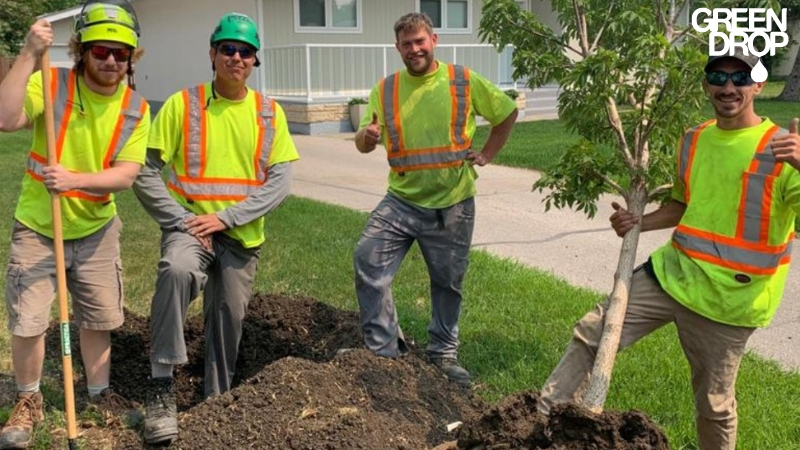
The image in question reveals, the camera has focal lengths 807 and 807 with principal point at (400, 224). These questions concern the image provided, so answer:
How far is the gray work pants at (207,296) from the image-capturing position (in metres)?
4.09

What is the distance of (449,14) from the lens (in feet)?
74.1

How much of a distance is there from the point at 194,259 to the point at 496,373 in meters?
1.98

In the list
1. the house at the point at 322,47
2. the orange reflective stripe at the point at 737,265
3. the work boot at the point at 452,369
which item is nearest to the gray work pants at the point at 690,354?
the orange reflective stripe at the point at 737,265

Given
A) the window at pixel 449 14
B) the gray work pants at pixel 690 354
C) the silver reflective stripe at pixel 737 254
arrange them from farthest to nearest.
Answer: the window at pixel 449 14 < the gray work pants at pixel 690 354 < the silver reflective stripe at pixel 737 254

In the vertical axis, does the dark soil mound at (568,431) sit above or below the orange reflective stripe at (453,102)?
below

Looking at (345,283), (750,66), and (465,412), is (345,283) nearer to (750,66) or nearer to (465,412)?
(465,412)

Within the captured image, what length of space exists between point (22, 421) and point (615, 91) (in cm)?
336

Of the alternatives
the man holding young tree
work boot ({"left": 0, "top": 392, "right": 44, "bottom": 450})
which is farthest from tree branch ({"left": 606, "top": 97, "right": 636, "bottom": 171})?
work boot ({"left": 0, "top": 392, "right": 44, "bottom": 450})

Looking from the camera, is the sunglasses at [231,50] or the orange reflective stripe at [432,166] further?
the orange reflective stripe at [432,166]

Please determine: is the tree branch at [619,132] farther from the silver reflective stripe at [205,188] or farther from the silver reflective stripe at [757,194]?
the silver reflective stripe at [205,188]

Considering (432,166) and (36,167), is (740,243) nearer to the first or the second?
(432,166)

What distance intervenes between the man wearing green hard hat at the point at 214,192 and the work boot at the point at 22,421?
56cm

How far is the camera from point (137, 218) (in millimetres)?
10031

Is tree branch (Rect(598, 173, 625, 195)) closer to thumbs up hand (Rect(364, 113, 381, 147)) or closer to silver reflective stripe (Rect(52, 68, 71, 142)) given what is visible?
thumbs up hand (Rect(364, 113, 381, 147))
